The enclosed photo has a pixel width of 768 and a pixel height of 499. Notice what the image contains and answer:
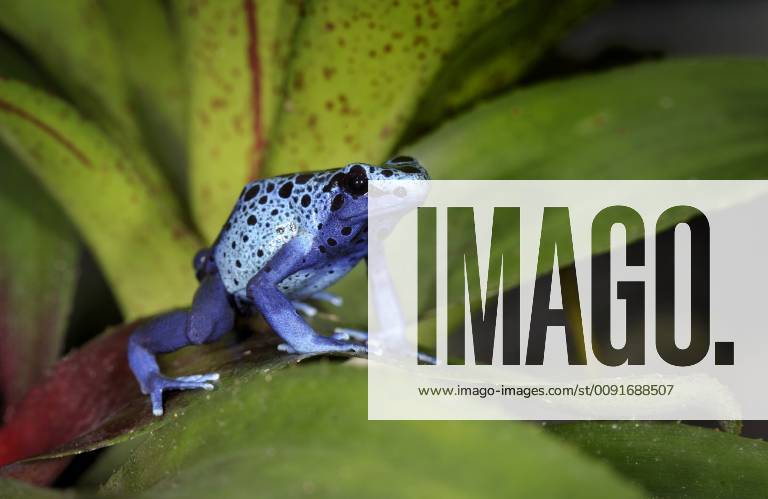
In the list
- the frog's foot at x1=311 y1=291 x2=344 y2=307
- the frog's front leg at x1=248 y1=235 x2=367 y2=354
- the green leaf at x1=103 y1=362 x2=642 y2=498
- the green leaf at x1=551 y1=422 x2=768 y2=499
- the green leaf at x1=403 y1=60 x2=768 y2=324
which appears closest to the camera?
the green leaf at x1=103 y1=362 x2=642 y2=498

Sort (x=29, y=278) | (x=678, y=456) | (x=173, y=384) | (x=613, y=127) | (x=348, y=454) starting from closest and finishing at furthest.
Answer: (x=348, y=454) → (x=678, y=456) → (x=173, y=384) → (x=613, y=127) → (x=29, y=278)

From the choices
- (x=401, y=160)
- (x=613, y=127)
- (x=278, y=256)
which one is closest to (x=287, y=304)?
(x=278, y=256)

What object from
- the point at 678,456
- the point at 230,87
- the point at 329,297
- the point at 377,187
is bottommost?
the point at 678,456

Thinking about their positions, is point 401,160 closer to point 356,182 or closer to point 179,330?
point 356,182

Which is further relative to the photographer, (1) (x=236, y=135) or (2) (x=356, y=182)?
(1) (x=236, y=135)

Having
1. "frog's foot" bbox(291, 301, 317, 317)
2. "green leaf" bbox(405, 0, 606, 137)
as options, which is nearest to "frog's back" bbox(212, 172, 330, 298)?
"frog's foot" bbox(291, 301, 317, 317)

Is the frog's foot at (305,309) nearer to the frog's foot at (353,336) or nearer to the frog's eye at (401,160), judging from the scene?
the frog's foot at (353,336)

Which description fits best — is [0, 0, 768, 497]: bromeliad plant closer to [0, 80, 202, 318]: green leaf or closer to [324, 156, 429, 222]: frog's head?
[0, 80, 202, 318]: green leaf
